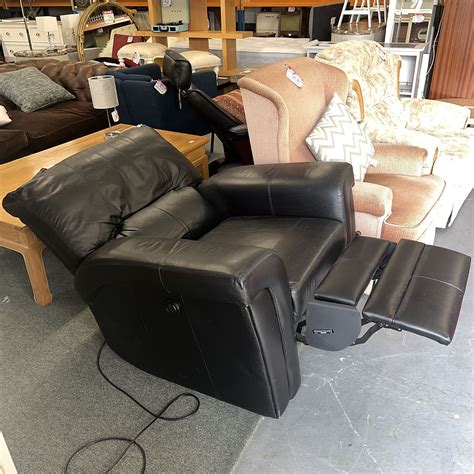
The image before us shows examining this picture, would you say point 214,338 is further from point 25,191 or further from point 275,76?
point 275,76

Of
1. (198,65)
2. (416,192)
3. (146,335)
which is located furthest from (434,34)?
(146,335)

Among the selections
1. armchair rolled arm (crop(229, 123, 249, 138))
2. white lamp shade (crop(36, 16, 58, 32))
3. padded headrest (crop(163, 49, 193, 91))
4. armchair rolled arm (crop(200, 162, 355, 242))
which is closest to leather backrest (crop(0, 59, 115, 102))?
white lamp shade (crop(36, 16, 58, 32))

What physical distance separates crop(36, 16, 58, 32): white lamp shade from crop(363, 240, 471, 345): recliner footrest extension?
4.63m

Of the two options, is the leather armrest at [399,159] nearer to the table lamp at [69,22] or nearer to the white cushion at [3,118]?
the white cushion at [3,118]

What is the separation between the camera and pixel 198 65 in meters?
4.14

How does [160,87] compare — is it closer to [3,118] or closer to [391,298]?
[3,118]

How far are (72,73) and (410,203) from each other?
344 cm

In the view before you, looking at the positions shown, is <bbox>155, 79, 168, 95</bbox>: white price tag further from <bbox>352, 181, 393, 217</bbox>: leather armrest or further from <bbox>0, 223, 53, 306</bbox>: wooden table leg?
<bbox>352, 181, 393, 217</bbox>: leather armrest

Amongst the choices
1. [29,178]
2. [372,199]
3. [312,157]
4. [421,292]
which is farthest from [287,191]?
[29,178]

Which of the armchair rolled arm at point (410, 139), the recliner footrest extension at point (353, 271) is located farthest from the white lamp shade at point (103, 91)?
the recliner footrest extension at point (353, 271)

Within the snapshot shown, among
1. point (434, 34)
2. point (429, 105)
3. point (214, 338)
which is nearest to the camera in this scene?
point (214, 338)

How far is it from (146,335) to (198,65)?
3.25 meters

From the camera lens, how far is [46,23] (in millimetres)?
4781

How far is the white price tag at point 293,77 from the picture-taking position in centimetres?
216
